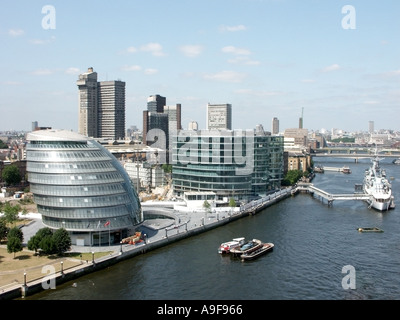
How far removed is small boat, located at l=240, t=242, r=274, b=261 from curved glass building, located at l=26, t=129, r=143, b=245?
1580 centimetres

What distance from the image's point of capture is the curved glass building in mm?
53844

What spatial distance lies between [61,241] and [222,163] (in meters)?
43.1

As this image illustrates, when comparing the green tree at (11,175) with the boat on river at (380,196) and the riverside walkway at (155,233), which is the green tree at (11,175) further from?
the boat on river at (380,196)

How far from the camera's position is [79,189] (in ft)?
177

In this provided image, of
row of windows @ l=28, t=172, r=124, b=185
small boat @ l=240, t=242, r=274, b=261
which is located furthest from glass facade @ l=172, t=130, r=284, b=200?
row of windows @ l=28, t=172, r=124, b=185

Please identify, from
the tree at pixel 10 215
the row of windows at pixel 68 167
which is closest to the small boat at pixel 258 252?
the row of windows at pixel 68 167

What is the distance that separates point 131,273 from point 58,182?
16647 millimetres

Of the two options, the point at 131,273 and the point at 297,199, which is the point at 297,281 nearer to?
the point at 131,273

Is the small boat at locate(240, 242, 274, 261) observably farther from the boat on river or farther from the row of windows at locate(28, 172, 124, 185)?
the boat on river

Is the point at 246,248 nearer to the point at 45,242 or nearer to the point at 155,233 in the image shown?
the point at 155,233

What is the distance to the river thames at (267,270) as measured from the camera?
131ft

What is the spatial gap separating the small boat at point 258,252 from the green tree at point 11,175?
246 feet

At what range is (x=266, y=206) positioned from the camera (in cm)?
8781
